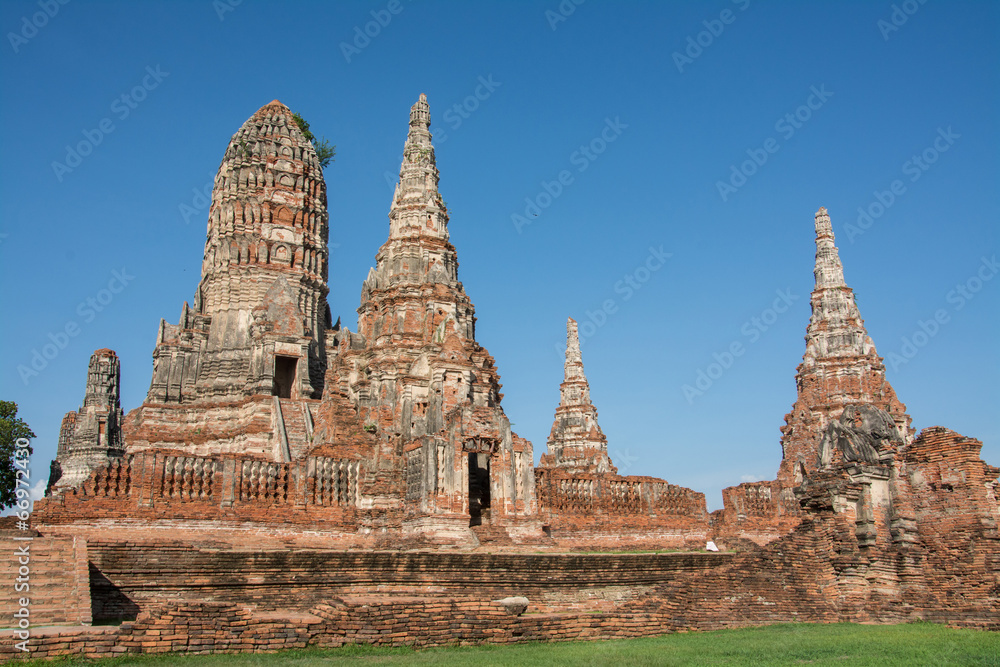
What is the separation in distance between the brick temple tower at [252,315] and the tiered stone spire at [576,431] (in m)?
12.2

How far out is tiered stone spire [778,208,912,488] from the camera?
44562 mm

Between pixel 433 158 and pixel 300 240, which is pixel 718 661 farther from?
pixel 300 240

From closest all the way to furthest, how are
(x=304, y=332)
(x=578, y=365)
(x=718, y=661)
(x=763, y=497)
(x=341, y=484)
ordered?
(x=718, y=661)
(x=341, y=484)
(x=763, y=497)
(x=304, y=332)
(x=578, y=365)

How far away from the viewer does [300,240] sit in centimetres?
3734

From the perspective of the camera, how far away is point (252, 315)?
1385 inches

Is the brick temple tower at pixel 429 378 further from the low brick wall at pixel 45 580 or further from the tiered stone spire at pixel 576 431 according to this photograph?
the tiered stone spire at pixel 576 431

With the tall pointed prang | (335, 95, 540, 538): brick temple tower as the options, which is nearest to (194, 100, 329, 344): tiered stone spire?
(335, 95, 540, 538): brick temple tower

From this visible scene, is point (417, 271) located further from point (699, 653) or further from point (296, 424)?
point (699, 653)

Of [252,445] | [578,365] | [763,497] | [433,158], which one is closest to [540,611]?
[763,497]

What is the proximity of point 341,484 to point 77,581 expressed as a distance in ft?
31.6

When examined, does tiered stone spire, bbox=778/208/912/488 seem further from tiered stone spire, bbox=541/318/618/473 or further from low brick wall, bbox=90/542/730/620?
low brick wall, bbox=90/542/730/620

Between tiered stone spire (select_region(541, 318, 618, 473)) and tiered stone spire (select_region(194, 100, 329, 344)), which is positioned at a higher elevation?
tiered stone spire (select_region(194, 100, 329, 344))

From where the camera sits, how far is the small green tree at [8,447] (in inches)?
1312

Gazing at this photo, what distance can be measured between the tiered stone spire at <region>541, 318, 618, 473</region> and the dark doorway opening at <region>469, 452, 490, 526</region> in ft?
45.6
